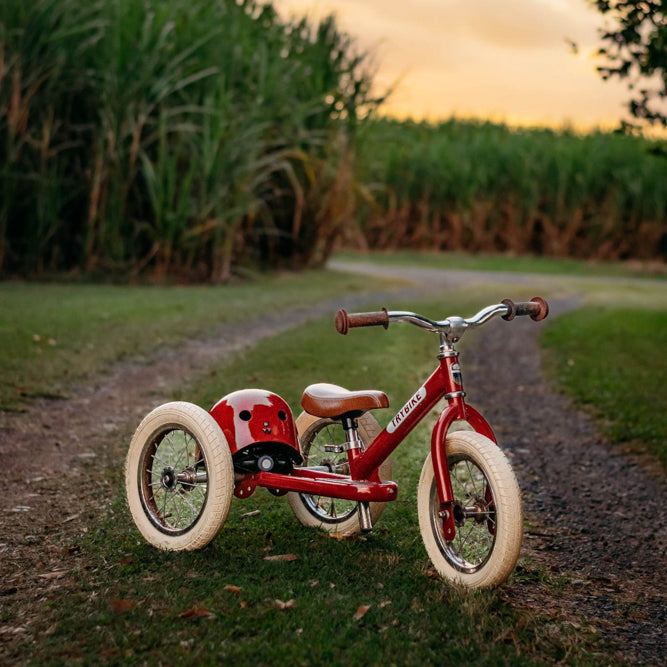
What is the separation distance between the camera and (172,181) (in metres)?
11.3

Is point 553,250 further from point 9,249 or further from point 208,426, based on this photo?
point 208,426

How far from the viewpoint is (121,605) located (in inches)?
133

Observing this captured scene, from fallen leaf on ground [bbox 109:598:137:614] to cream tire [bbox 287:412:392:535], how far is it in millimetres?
1091

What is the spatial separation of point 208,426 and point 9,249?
8.38 m

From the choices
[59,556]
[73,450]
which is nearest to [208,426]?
[59,556]

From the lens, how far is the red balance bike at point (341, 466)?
357cm

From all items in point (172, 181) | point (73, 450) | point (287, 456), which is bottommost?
point (73, 450)

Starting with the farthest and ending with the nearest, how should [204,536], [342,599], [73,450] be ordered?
[73,450] → [204,536] → [342,599]

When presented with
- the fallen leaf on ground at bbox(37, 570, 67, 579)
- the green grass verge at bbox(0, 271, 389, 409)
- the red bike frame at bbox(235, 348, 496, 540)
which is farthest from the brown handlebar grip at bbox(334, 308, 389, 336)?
the green grass verge at bbox(0, 271, 389, 409)

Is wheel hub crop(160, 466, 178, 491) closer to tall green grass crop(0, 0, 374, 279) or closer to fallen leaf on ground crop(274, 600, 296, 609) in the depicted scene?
fallen leaf on ground crop(274, 600, 296, 609)

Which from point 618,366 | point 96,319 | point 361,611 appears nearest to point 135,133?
point 96,319

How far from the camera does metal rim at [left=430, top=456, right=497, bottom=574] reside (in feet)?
11.8

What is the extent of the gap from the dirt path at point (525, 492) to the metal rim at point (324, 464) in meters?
0.84

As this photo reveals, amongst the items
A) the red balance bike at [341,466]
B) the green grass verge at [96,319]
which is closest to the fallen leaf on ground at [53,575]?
the red balance bike at [341,466]
